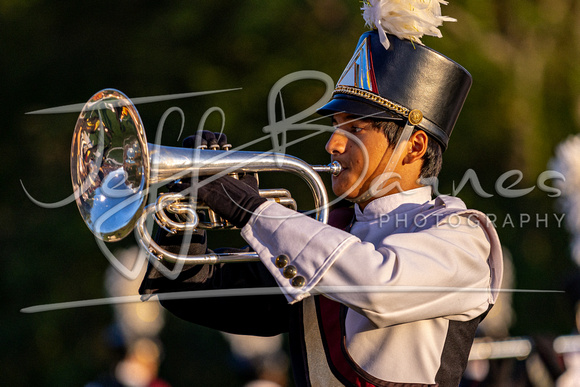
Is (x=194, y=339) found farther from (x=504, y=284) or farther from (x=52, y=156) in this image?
(x=504, y=284)

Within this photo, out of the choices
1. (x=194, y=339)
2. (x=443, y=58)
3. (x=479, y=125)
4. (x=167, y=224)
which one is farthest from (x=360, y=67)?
→ (x=194, y=339)

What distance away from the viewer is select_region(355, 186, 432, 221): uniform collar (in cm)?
327

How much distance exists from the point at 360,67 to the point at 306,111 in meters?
3.89

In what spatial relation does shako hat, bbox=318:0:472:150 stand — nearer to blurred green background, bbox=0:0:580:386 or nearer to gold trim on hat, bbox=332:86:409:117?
gold trim on hat, bbox=332:86:409:117

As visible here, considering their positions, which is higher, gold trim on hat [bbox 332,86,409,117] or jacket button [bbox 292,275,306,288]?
gold trim on hat [bbox 332,86,409,117]

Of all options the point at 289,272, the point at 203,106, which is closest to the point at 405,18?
the point at 289,272

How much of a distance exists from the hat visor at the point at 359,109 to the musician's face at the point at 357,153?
0.03 m

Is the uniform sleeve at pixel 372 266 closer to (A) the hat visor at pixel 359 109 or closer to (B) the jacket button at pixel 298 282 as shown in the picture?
(B) the jacket button at pixel 298 282

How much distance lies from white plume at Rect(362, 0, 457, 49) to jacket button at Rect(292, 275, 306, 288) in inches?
39.5

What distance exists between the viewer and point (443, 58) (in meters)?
3.30

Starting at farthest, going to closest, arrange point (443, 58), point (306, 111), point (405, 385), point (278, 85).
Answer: point (278, 85)
point (306, 111)
point (443, 58)
point (405, 385)

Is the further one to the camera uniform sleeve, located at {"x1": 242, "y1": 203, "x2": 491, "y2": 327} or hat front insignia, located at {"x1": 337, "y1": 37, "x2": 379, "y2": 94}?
hat front insignia, located at {"x1": 337, "y1": 37, "x2": 379, "y2": 94}

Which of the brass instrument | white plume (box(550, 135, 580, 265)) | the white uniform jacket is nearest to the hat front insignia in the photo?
the brass instrument

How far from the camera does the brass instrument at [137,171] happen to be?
2980 mm
